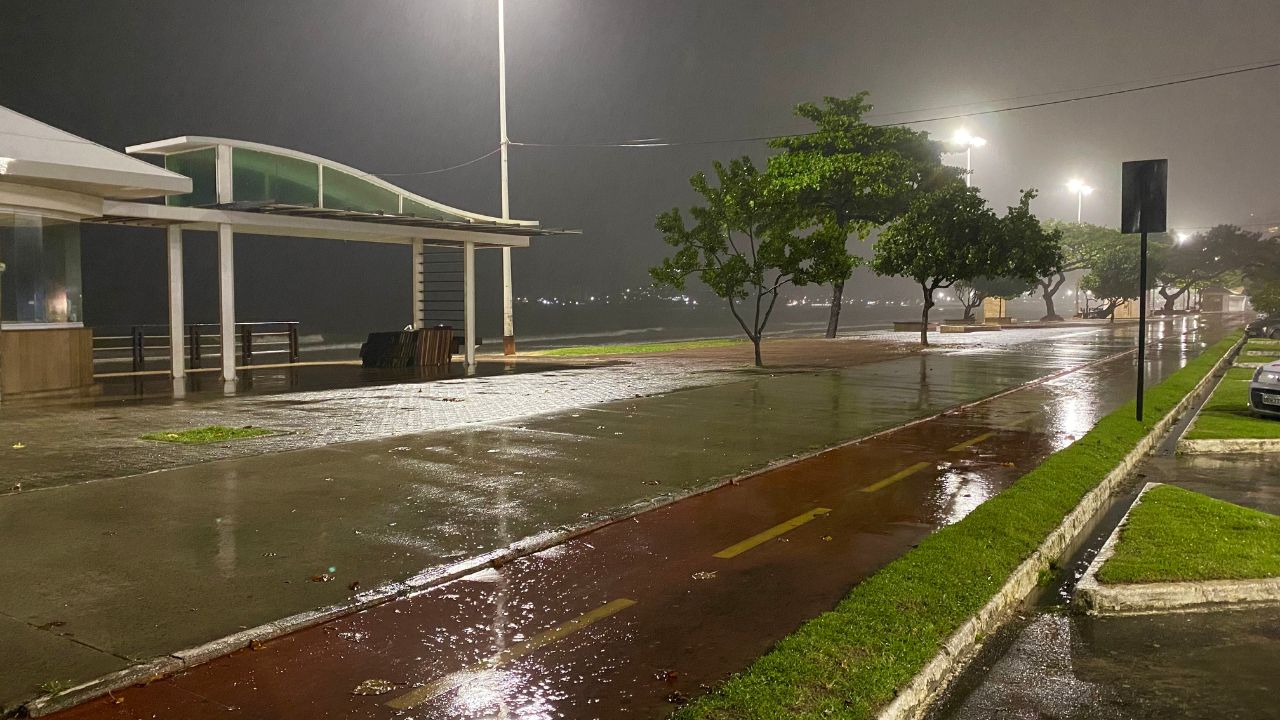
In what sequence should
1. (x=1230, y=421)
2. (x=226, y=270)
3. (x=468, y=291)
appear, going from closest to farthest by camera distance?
(x=1230, y=421) → (x=226, y=270) → (x=468, y=291)

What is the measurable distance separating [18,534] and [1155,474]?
11.1m

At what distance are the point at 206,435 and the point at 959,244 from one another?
104ft

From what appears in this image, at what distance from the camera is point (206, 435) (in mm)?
11703

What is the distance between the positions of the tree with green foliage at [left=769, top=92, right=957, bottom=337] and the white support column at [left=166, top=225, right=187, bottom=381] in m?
26.1

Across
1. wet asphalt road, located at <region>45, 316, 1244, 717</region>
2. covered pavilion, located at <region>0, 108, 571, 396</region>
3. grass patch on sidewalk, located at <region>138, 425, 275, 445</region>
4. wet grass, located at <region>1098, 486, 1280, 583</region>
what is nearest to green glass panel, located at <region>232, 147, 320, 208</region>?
covered pavilion, located at <region>0, 108, 571, 396</region>

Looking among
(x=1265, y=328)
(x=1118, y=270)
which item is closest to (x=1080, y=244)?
(x=1118, y=270)

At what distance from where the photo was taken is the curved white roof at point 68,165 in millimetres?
14219

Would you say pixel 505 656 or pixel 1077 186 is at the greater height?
pixel 1077 186

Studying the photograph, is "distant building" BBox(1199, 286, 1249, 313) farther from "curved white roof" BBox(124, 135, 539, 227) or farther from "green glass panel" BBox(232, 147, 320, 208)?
"green glass panel" BBox(232, 147, 320, 208)

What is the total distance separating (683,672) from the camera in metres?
4.64

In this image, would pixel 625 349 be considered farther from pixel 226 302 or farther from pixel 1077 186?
pixel 1077 186

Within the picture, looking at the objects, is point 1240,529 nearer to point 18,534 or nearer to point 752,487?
point 752,487

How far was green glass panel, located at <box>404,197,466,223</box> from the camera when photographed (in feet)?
75.5

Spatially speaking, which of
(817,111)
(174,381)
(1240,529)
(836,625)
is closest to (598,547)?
(836,625)
